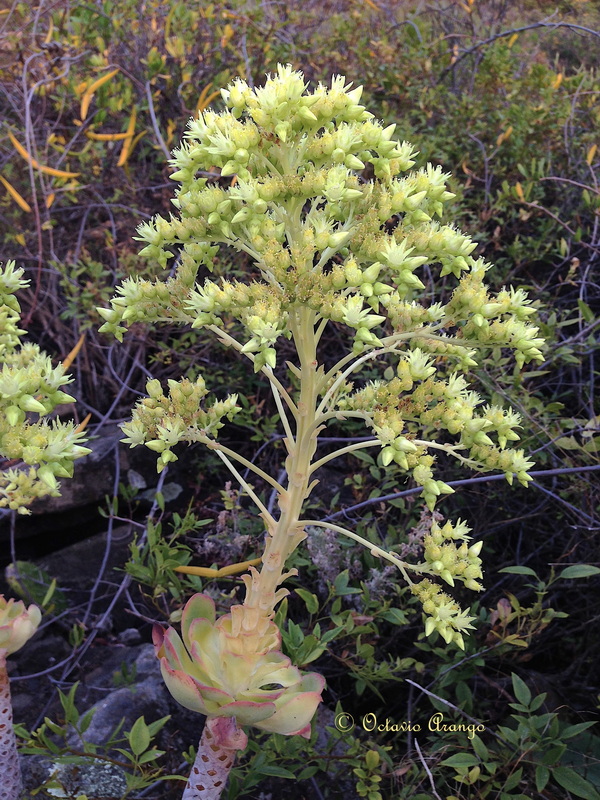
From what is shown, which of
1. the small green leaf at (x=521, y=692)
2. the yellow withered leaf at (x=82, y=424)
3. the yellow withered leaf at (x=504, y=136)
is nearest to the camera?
the yellow withered leaf at (x=82, y=424)

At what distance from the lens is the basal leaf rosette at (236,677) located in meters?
1.38

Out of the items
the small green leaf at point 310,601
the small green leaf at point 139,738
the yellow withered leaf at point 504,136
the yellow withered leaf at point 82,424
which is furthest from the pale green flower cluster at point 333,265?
the yellow withered leaf at point 504,136

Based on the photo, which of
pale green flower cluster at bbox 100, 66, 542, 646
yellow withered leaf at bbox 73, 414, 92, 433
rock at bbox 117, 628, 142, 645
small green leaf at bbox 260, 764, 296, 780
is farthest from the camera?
rock at bbox 117, 628, 142, 645

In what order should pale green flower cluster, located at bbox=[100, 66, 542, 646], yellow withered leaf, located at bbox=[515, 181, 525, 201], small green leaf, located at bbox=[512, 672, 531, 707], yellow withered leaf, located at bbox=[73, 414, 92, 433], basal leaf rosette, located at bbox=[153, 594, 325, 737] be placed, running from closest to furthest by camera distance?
pale green flower cluster, located at bbox=[100, 66, 542, 646], basal leaf rosette, located at bbox=[153, 594, 325, 737], yellow withered leaf, located at bbox=[73, 414, 92, 433], small green leaf, located at bbox=[512, 672, 531, 707], yellow withered leaf, located at bbox=[515, 181, 525, 201]

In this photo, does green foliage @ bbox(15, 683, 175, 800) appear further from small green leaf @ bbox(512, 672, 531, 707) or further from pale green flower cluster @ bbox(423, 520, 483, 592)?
small green leaf @ bbox(512, 672, 531, 707)

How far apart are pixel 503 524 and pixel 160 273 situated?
1.78 meters

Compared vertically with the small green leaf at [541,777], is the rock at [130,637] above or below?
below

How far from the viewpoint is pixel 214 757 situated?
1412 mm

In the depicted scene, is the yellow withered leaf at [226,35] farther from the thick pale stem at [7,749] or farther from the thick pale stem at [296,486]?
the thick pale stem at [7,749]

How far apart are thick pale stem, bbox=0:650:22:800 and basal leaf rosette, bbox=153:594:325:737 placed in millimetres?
340

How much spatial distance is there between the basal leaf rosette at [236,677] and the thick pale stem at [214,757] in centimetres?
2

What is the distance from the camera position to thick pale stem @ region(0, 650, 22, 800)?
1470mm

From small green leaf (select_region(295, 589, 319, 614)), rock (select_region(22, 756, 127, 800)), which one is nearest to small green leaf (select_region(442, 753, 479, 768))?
small green leaf (select_region(295, 589, 319, 614))

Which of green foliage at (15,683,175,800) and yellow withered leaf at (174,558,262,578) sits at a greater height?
yellow withered leaf at (174,558,262,578)
